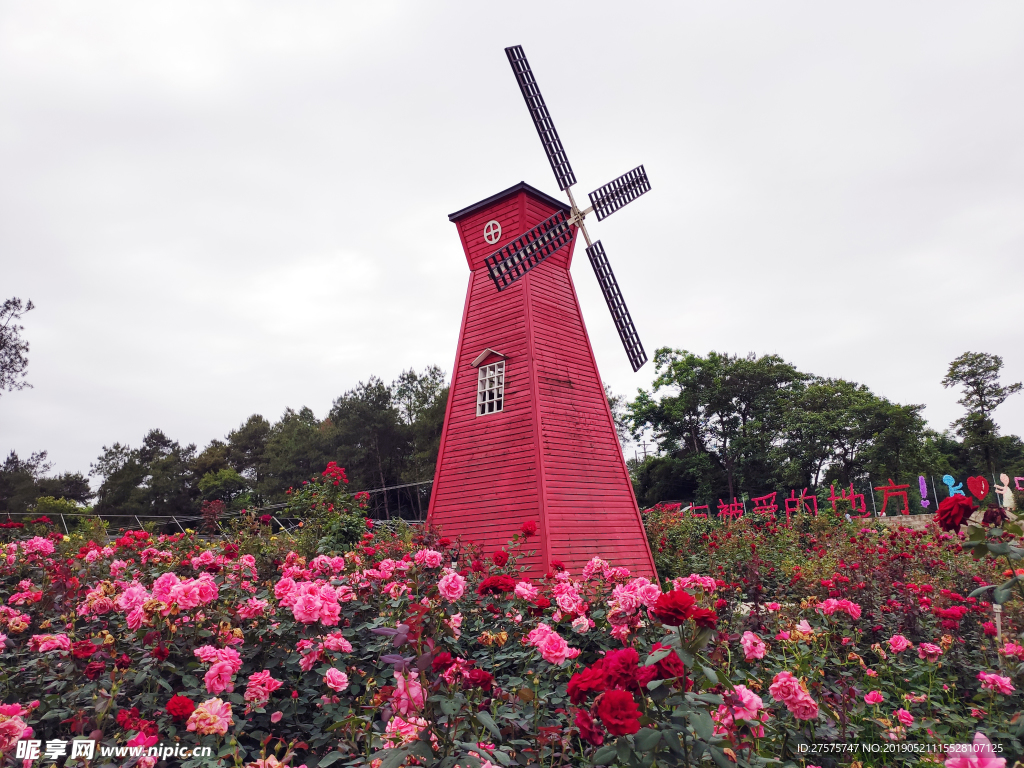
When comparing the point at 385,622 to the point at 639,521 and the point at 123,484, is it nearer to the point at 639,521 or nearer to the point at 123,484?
the point at 639,521

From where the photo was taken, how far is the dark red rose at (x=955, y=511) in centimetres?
225

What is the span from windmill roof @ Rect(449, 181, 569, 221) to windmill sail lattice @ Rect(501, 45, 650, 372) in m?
0.35

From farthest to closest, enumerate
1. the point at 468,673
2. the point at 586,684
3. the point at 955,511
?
the point at 955,511, the point at 468,673, the point at 586,684

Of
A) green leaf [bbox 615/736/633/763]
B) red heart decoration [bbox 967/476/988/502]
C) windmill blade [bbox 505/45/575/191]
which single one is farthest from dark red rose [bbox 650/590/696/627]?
windmill blade [bbox 505/45/575/191]

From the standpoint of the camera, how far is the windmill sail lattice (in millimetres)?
11766

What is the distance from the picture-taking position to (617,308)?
43.9 ft

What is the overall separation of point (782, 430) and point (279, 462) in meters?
35.9

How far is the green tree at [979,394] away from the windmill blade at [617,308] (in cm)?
3480

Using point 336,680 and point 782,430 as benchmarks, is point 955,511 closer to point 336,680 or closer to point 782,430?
point 336,680

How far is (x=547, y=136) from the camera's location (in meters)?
13.4

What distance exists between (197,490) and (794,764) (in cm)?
5828

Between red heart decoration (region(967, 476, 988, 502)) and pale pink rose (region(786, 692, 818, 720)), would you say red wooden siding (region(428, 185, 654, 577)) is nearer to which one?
pale pink rose (region(786, 692, 818, 720))

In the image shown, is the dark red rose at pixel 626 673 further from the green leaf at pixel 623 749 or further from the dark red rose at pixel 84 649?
the dark red rose at pixel 84 649

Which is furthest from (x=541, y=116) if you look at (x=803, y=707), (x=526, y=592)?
(x=803, y=707)
